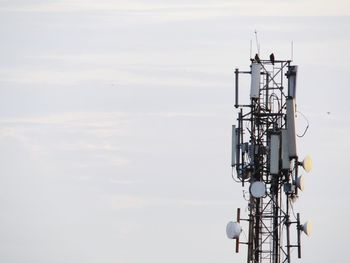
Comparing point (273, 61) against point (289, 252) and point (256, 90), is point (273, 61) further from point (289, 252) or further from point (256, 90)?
point (289, 252)

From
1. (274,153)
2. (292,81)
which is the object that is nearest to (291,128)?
(274,153)

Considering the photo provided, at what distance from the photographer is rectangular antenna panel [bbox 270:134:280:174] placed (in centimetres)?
9150

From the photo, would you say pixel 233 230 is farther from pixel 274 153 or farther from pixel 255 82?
pixel 255 82

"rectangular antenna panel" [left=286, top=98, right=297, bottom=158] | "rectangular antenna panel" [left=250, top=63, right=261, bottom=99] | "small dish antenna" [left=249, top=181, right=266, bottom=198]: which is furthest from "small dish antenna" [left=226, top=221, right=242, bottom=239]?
"rectangular antenna panel" [left=250, top=63, right=261, bottom=99]

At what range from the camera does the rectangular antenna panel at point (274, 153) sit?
300 ft

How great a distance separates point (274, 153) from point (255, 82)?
113 inches

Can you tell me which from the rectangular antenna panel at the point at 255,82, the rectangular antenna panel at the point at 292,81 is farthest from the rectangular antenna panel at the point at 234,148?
the rectangular antenna panel at the point at 292,81

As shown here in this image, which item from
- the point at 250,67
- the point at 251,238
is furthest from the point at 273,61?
the point at 251,238

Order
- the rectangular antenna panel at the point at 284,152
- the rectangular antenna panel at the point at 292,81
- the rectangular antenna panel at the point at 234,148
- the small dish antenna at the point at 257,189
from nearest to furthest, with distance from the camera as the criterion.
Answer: the small dish antenna at the point at 257,189 < the rectangular antenna panel at the point at 284,152 < the rectangular antenna panel at the point at 292,81 < the rectangular antenna panel at the point at 234,148

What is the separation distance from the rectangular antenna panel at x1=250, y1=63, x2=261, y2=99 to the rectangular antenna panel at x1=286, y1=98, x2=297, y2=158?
1.54 m

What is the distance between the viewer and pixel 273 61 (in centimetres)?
9231

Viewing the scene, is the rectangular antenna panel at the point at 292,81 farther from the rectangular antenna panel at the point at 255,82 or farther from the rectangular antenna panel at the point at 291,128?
the rectangular antenna panel at the point at 255,82

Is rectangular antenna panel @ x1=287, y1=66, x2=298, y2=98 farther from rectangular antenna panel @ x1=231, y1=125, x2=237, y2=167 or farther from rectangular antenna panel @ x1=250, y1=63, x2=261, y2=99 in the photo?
rectangular antenna panel @ x1=231, y1=125, x2=237, y2=167

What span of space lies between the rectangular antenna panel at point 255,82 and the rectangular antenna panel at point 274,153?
1.86 metres
